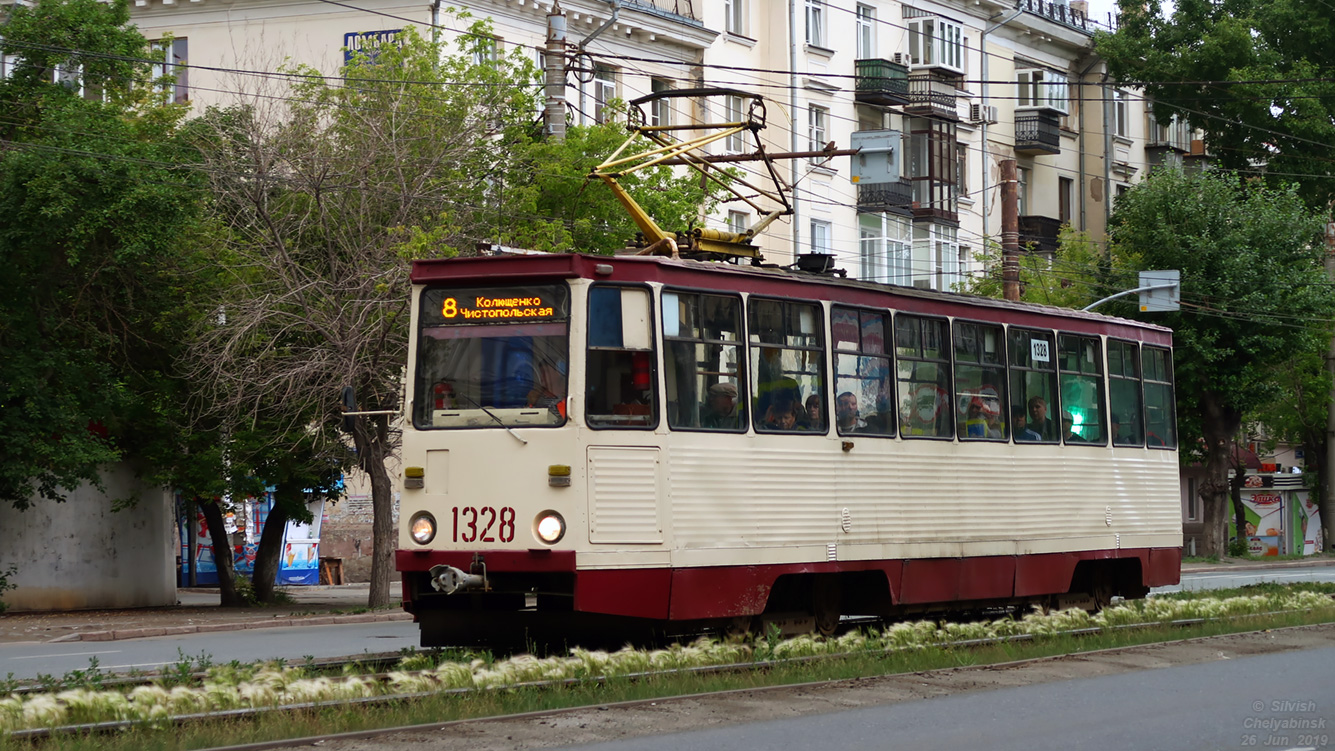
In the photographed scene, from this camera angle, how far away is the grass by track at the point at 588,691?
30.0ft

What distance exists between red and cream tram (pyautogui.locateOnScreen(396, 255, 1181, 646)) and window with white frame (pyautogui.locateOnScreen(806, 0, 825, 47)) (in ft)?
98.4

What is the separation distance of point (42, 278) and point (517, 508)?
14759 mm

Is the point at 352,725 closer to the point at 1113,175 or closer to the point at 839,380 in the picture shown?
the point at 839,380

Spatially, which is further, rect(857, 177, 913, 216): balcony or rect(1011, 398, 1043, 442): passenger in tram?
rect(857, 177, 913, 216): balcony

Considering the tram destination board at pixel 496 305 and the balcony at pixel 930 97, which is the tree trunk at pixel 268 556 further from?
the balcony at pixel 930 97

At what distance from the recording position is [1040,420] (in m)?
17.7

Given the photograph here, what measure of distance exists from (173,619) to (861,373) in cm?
1340

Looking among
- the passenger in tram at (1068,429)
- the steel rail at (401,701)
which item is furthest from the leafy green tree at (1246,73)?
the steel rail at (401,701)

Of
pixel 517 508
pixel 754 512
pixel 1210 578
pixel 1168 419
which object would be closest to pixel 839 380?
pixel 754 512

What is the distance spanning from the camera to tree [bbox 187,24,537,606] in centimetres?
2375

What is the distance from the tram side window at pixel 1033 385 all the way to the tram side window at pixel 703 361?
451 centimetres

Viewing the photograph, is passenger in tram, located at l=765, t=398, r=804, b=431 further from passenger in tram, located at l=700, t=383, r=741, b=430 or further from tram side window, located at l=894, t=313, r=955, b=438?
tram side window, located at l=894, t=313, r=955, b=438

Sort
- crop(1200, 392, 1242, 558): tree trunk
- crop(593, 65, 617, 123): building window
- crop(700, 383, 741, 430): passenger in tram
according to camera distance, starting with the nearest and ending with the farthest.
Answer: crop(700, 383, 741, 430): passenger in tram, crop(593, 65, 617, 123): building window, crop(1200, 392, 1242, 558): tree trunk

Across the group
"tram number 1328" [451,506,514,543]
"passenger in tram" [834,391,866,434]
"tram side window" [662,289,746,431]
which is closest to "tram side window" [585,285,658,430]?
"tram side window" [662,289,746,431]
